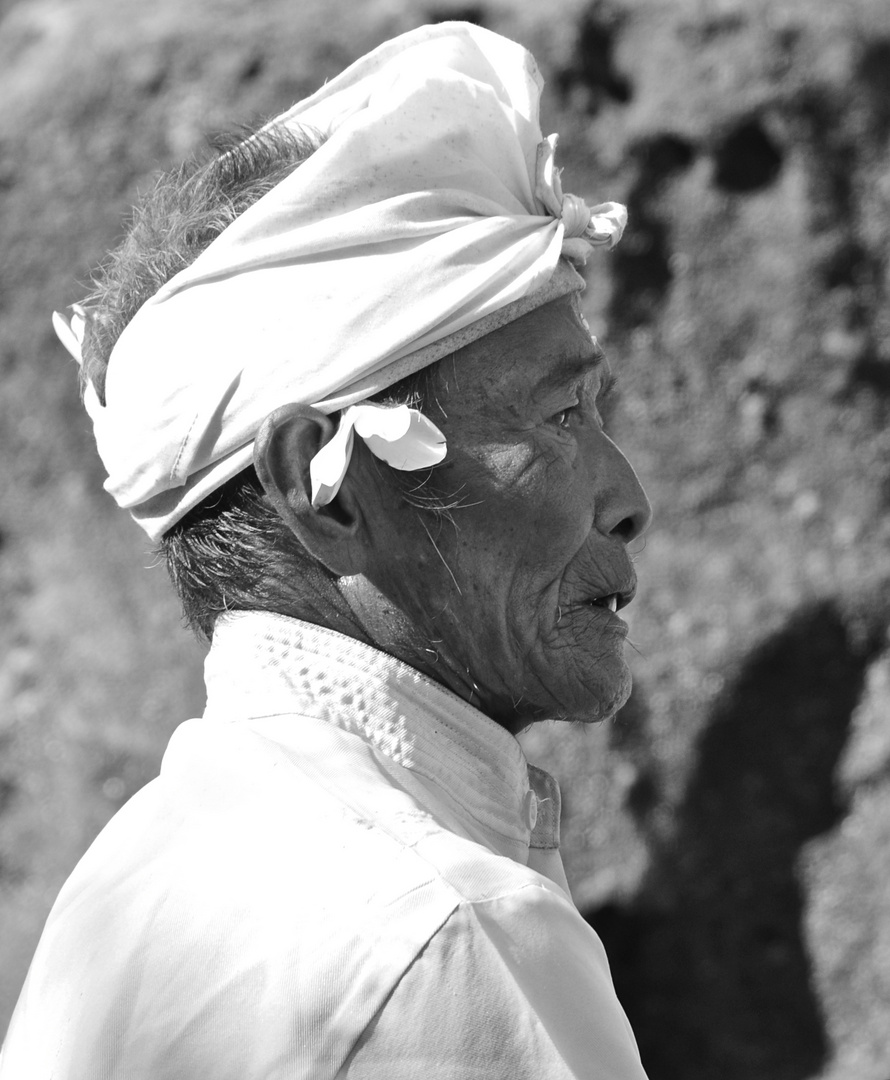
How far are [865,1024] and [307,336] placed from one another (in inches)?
105

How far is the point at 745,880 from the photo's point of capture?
11.4 feet

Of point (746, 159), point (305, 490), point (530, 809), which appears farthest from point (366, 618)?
point (746, 159)

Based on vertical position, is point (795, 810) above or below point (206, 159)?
below

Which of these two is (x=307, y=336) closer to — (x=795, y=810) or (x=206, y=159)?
(x=206, y=159)

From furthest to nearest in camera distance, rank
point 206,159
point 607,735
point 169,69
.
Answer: point 169,69
point 607,735
point 206,159

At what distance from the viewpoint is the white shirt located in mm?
1089

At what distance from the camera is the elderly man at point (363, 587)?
1.12 m

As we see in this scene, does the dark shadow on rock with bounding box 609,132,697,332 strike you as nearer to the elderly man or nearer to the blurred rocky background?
the blurred rocky background

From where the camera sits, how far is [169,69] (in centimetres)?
404

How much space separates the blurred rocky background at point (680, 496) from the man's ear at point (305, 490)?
7.45 ft

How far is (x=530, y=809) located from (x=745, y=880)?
2.15 m

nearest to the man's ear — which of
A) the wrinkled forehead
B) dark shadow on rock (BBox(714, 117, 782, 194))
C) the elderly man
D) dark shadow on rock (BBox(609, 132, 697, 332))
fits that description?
the elderly man

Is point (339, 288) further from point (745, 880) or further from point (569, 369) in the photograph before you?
point (745, 880)

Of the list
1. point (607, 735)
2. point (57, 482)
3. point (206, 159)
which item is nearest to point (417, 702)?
point (206, 159)
